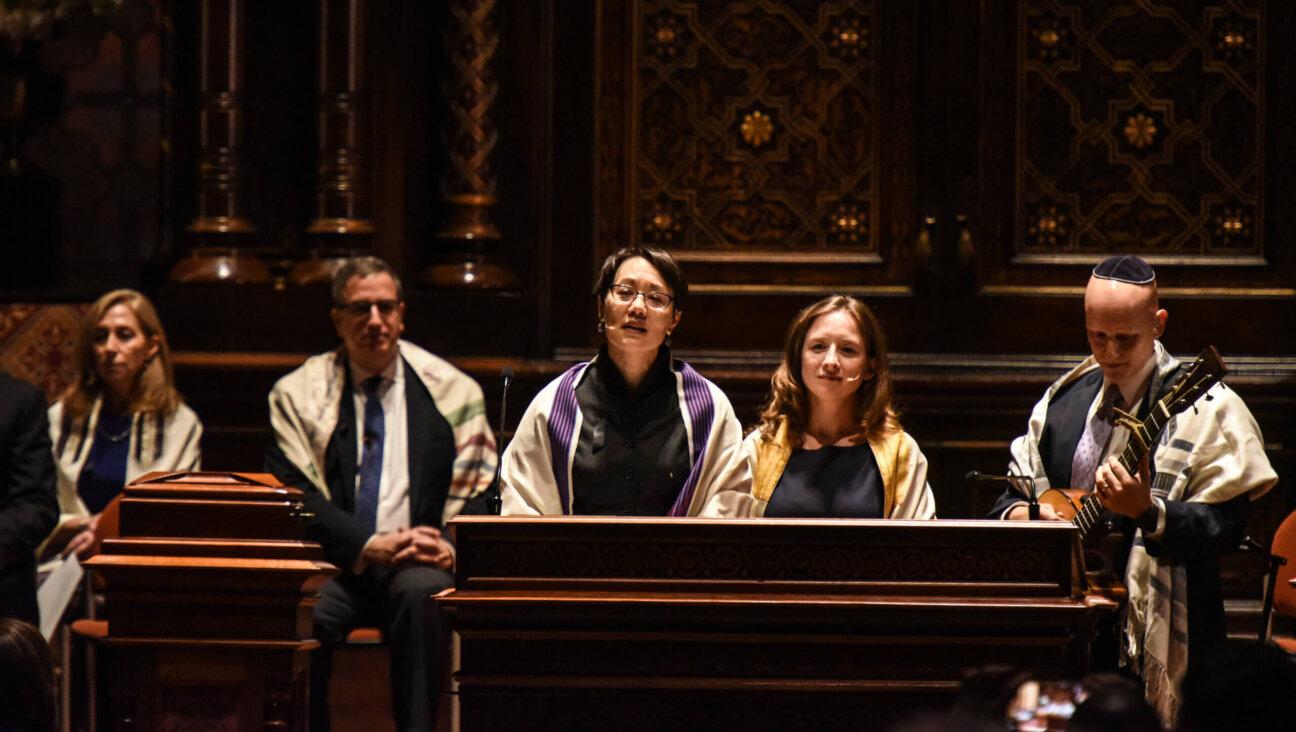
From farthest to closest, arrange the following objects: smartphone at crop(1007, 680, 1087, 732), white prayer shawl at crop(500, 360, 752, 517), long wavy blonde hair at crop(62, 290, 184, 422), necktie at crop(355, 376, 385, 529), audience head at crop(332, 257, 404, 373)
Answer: long wavy blonde hair at crop(62, 290, 184, 422) < audience head at crop(332, 257, 404, 373) < necktie at crop(355, 376, 385, 529) < white prayer shawl at crop(500, 360, 752, 517) < smartphone at crop(1007, 680, 1087, 732)

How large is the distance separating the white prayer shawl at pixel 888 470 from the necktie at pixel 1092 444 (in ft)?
1.72

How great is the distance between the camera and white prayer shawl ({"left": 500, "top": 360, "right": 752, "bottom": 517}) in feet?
12.1

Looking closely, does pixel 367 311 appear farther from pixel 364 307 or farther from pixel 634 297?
pixel 634 297

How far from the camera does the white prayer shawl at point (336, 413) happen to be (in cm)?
466

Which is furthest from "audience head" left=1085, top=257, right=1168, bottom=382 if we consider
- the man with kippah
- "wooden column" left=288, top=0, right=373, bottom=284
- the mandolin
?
"wooden column" left=288, top=0, right=373, bottom=284

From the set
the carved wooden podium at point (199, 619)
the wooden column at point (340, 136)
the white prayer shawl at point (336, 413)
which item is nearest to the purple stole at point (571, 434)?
the carved wooden podium at point (199, 619)

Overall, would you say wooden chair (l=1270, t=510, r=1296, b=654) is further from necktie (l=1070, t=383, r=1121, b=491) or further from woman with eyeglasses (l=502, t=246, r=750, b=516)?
woman with eyeglasses (l=502, t=246, r=750, b=516)

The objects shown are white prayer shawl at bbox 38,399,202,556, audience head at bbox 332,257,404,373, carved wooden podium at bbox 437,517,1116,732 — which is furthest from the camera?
white prayer shawl at bbox 38,399,202,556

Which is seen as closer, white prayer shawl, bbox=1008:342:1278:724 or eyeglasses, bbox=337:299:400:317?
white prayer shawl, bbox=1008:342:1278:724

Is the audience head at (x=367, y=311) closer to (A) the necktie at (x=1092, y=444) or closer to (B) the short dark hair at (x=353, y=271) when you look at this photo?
(B) the short dark hair at (x=353, y=271)

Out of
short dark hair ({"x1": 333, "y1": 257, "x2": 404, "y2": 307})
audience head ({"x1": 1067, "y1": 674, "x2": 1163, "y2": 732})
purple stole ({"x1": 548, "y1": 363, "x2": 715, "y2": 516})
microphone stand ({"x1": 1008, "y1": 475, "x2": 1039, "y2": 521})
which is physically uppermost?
short dark hair ({"x1": 333, "y1": 257, "x2": 404, "y2": 307})

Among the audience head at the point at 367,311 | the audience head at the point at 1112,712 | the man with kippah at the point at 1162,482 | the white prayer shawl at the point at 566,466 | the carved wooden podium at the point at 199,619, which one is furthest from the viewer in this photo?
the audience head at the point at 367,311

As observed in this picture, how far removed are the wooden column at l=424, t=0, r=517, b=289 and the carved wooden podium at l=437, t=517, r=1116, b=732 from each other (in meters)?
2.55

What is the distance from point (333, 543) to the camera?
444cm
